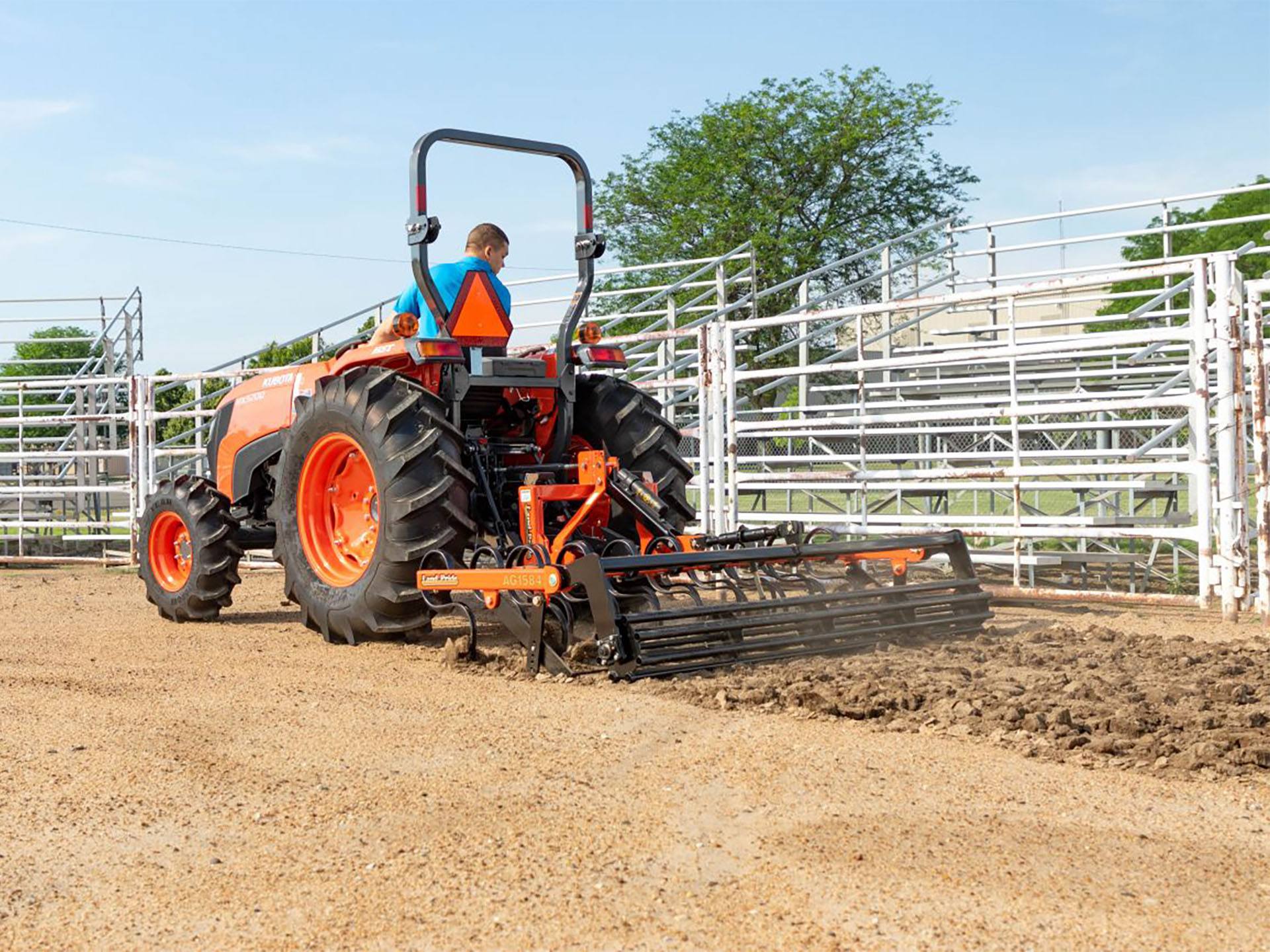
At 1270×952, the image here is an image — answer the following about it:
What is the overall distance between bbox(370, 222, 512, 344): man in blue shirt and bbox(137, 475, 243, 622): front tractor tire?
1.77m

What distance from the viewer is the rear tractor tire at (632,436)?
6883mm

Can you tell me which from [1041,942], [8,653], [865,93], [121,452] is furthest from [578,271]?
[865,93]

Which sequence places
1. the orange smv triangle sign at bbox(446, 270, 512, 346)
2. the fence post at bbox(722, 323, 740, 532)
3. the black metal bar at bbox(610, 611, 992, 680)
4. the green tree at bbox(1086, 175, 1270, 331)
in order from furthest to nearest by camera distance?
the green tree at bbox(1086, 175, 1270, 331) → the fence post at bbox(722, 323, 740, 532) → the orange smv triangle sign at bbox(446, 270, 512, 346) → the black metal bar at bbox(610, 611, 992, 680)

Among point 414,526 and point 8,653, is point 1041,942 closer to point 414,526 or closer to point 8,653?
point 414,526

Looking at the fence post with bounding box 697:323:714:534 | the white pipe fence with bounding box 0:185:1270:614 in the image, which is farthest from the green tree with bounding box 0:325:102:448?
the fence post with bounding box 697:323:714:534

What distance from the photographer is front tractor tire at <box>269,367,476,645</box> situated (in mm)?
5910

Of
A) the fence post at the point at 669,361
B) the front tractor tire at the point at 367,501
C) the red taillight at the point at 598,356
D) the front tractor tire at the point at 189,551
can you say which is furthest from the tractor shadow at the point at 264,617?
the fence post at the point at 669,361

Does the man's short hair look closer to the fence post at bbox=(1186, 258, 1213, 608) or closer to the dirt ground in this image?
the dirt ground

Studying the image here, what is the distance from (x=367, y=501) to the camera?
6.68 m

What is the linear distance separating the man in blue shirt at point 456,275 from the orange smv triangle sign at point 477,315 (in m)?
0.03

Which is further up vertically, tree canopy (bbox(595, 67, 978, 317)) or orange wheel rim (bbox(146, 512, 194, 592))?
tree canopy (bbox(595, 67, 978, 317))

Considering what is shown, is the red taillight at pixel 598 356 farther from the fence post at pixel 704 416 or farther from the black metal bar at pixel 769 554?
the fence post at pixel 704 416

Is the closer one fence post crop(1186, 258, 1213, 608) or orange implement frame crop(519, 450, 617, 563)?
orange implement frame crop(519, 450, 617, 563)

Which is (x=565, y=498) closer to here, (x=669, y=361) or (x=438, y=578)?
(x=438, y=578)
